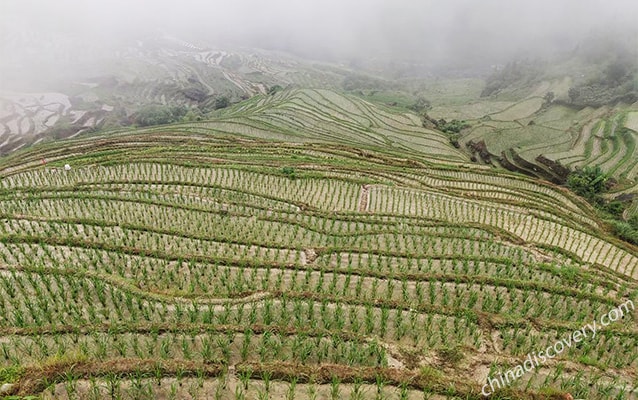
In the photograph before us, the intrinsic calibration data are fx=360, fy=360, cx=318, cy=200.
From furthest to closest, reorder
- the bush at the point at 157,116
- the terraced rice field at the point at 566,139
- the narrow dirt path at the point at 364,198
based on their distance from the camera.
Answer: the bush at the point at 157,116
the terraced rice field at the point at 566,139
the narrow dirt path at the point at 364,198

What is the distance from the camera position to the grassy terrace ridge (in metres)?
5.30

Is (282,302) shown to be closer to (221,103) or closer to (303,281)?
(303,281)

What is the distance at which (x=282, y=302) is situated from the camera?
728 centimetres

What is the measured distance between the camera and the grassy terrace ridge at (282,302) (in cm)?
530

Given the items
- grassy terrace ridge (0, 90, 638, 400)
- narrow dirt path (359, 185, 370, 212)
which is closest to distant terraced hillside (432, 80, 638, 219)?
grassy terrace ridge (0, 90, 638, 400)

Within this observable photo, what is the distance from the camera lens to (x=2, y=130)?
→ 5344cm

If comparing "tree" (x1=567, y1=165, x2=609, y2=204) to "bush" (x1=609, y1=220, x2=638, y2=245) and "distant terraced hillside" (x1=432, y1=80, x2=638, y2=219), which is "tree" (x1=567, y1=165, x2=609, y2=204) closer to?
"distant terraced hillside" (x1=432, y1=80, x2=638, y2=219)

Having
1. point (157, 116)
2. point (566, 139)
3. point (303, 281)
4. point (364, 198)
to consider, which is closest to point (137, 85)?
point (157, 116)

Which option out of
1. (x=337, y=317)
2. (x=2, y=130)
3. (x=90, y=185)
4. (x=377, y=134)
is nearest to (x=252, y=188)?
(x=90, y=185)

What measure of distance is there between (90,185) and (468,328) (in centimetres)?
1751

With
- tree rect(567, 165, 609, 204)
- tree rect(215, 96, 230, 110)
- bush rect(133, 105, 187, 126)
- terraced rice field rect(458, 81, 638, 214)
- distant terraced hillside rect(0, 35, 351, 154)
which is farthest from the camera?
tree rect(215, 96, 230, 110)

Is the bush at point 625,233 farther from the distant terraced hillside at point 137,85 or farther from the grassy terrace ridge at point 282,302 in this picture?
the distant terraced hillside at point 137,85

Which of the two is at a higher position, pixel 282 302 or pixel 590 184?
pixel 282 302

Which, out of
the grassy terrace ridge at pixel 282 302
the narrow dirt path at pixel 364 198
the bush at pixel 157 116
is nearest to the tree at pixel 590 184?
the grassy terrace ridge at pixel 282 302
